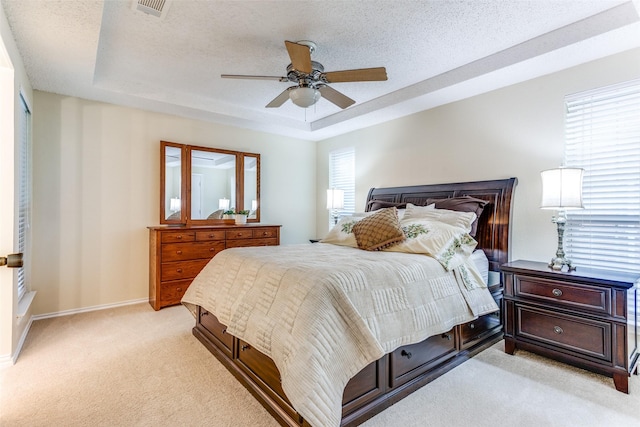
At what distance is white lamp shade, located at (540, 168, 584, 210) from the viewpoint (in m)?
2.39

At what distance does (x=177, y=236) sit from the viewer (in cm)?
383

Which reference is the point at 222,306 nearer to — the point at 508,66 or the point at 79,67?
the point at 79,67

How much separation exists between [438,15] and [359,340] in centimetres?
237

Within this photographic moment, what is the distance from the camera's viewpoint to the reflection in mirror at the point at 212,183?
4.38 metres

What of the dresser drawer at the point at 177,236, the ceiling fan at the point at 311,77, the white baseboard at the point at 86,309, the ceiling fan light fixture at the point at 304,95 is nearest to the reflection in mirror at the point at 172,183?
the dresser drawer at the point at 177,236

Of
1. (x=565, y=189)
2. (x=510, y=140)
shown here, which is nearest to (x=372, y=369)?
(x=565, y=189)

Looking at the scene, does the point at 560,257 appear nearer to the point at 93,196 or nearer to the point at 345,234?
the point at 345,234

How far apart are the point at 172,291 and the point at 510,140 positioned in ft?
13.7

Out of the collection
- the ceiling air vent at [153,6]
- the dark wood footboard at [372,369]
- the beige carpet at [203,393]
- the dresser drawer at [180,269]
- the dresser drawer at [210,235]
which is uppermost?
the ceiling air vent at [153,6]

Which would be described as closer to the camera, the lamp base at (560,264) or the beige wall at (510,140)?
the lamp base at (560,264)

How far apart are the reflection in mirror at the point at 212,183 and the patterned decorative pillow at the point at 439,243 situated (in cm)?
281

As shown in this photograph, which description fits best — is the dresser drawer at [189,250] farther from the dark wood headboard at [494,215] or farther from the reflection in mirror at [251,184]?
the dark wood headboard at [494,215]

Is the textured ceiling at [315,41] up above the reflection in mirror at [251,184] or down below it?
above

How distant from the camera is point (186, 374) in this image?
2.27 m
